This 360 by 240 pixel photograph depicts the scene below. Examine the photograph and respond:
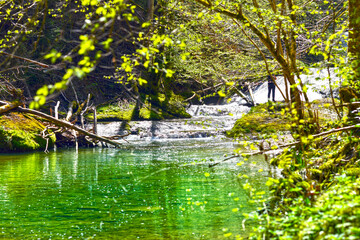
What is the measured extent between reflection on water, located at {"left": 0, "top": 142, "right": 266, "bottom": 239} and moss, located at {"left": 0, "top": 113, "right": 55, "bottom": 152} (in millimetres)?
2422

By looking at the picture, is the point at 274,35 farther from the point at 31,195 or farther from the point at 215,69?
the point at 31,195

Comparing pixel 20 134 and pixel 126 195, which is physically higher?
pixel 20 134

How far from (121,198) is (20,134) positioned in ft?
31.0

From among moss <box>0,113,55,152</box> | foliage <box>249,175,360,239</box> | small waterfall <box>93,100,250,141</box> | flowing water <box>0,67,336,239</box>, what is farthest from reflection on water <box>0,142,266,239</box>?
small waterfall <box>93,100,250,141</box>

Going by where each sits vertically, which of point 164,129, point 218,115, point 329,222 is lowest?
point 329,222

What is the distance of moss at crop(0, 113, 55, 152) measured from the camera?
51.4 feet

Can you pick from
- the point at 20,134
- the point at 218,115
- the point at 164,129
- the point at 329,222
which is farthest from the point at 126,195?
the point at 218,115

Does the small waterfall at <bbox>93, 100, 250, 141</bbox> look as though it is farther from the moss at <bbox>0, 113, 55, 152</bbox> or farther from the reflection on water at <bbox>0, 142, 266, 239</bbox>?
the reflection on water at <bbox>0, 142, 266, 239</bbox>

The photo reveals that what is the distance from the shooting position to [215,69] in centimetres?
1577

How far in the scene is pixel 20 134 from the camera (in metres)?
16.1

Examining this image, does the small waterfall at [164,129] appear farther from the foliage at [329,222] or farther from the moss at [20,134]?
the foliage at [329,222]

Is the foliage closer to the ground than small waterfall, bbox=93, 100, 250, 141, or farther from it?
closer to the ground

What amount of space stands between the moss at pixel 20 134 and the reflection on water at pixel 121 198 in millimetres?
2422

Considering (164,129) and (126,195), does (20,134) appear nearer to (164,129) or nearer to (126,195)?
(164,129)
